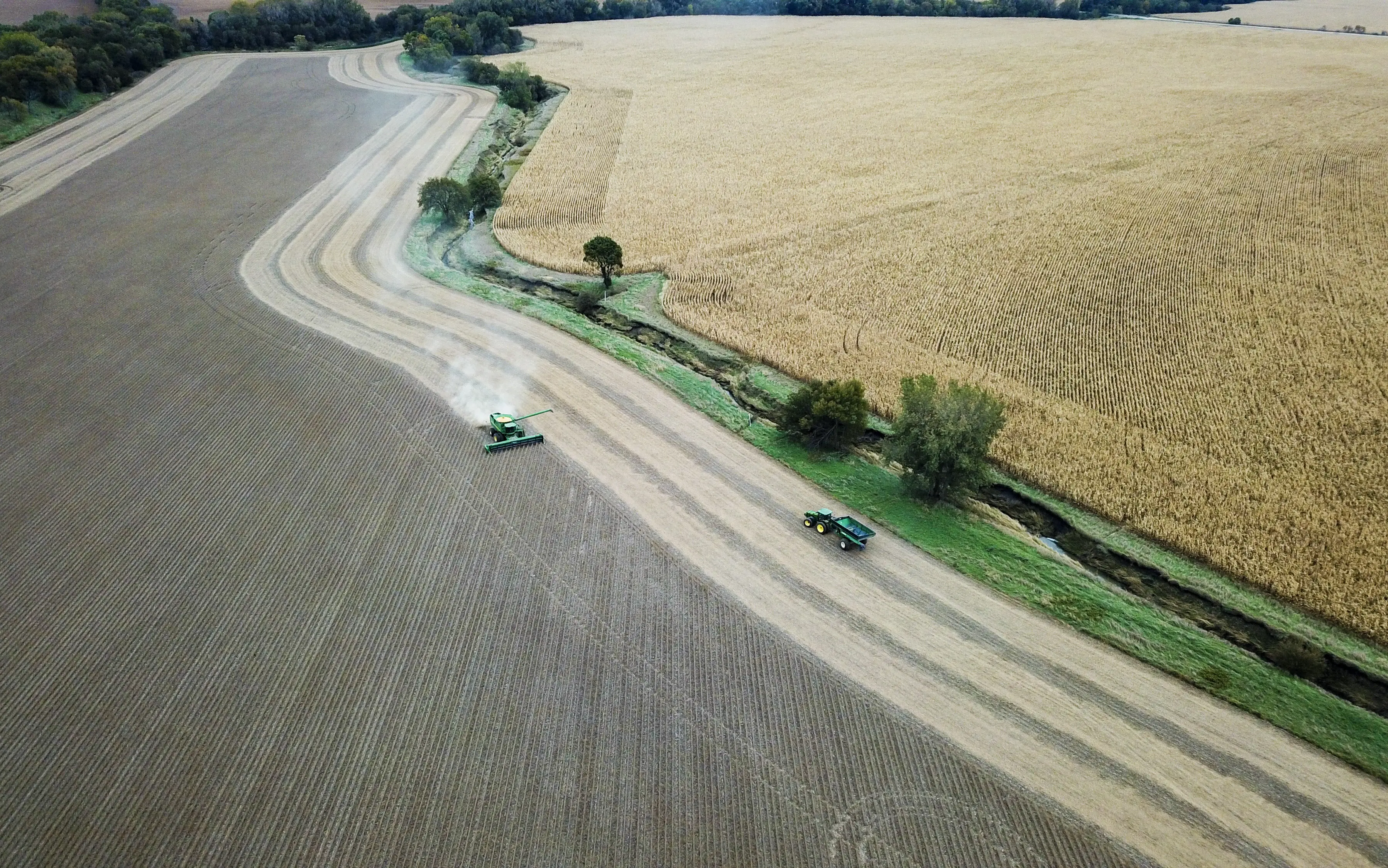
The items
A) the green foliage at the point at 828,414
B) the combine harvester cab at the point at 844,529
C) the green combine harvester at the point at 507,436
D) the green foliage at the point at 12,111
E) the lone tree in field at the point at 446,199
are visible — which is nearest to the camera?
the combine harvester cab at the point at 844,529

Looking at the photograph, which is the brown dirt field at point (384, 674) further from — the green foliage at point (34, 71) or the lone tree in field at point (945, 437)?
the green foliage at point (34, 71)

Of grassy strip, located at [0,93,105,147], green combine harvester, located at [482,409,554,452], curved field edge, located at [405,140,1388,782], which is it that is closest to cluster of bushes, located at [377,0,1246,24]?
grassy strip, located at [0,93,105,147]

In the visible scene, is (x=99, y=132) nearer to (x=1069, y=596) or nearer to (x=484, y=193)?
(x=484, y=193)

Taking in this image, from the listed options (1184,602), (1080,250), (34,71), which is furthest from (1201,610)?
(34,71)

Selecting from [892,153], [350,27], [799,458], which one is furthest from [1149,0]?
[799,458]

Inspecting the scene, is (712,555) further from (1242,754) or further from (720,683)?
(1242,754)

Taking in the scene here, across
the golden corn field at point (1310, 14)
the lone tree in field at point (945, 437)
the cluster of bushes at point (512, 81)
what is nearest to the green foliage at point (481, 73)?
the cluster of bushes at point (512, 81)
